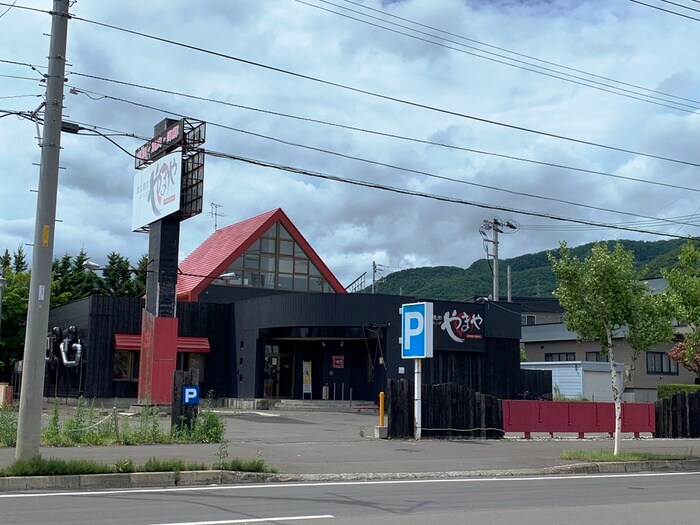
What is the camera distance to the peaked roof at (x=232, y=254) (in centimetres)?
4559

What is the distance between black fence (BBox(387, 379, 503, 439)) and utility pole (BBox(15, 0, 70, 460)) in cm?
1182

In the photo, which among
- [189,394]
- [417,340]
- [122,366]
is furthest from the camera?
[122,366]

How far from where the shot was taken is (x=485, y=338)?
4184 cm

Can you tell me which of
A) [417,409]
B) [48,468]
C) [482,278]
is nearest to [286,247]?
[417,409]

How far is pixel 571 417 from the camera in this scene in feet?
91.9

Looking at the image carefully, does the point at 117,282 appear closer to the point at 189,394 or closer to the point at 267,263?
the point at 267,263

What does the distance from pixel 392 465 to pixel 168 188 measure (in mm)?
22536

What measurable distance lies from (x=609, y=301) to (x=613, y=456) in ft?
12.3

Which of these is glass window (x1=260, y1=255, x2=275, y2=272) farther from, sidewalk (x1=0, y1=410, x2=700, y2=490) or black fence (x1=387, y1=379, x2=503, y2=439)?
black fence (x1=387, y1=379, x2=503, y2=439)

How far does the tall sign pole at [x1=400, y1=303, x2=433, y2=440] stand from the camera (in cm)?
2430

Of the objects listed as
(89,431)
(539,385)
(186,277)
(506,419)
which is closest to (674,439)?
(506,419)

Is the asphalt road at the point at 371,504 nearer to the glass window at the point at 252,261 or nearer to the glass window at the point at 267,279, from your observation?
the glass window at the point at 252,261

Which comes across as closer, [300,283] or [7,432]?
[7,432]

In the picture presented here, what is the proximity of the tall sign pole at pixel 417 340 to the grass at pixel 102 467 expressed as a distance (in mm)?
8804
